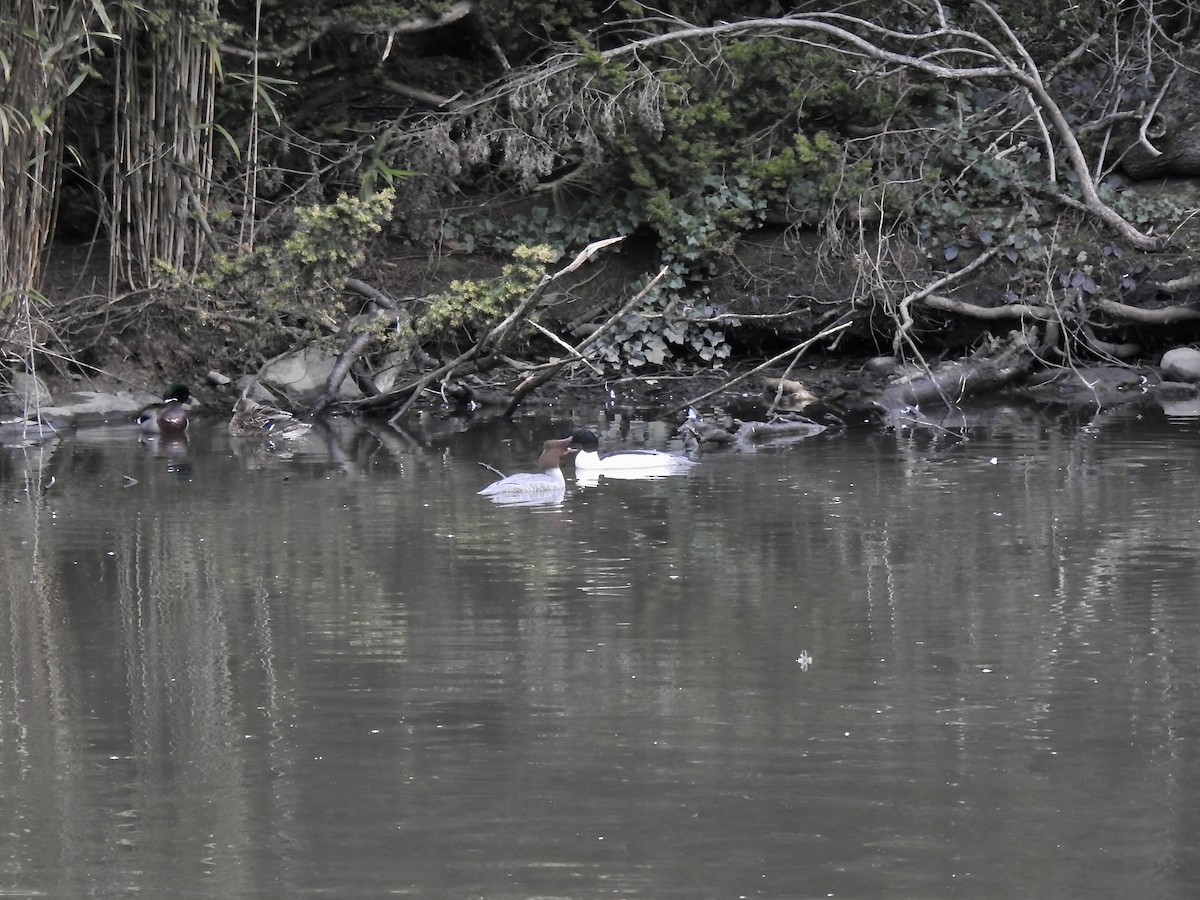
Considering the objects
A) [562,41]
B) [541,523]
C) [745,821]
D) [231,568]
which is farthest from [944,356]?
[745,821]

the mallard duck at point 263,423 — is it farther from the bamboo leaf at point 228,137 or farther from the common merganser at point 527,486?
the common merganser at point 527,486

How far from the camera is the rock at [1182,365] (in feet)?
48.1

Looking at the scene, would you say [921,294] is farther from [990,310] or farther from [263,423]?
[263,423]

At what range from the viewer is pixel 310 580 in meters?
7.45

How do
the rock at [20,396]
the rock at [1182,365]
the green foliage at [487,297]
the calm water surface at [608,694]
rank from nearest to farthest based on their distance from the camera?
the calm water surface at [608,694], the rock at [20,396], the green foliage at [487,297], the rock at [1182,365]

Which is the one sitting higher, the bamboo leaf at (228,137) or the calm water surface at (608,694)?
the bamboo leaf at (228,137)

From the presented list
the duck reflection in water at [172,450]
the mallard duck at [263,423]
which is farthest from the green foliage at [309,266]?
the duck reflection in water at [172,450]

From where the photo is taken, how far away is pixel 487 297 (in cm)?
1394

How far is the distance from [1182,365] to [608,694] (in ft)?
34.2

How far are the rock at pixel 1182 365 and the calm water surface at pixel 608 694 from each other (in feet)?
17.2

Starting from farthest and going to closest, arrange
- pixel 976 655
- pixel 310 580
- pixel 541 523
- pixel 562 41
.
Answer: pixel 562 41 < pixel 541 523 < pixel 310 580 < pixel 976 655

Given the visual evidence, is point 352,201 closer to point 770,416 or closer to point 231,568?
point 770,416

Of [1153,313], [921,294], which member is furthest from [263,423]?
[1153,313]

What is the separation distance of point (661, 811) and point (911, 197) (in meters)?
11.7
